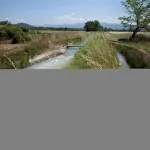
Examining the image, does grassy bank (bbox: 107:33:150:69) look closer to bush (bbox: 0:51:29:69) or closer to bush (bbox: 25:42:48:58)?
bush (bbox: 25:42:48:58)

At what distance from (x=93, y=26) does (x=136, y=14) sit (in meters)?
0.61

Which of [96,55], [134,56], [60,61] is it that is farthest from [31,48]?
[134,56]

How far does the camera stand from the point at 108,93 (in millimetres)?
3977

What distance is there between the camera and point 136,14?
17.4 feet

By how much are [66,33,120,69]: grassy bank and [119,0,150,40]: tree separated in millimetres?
453

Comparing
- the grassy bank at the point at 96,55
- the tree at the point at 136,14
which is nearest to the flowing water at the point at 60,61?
the grassy bank at the point at 96,55

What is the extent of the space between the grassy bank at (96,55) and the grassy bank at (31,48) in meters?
0.22

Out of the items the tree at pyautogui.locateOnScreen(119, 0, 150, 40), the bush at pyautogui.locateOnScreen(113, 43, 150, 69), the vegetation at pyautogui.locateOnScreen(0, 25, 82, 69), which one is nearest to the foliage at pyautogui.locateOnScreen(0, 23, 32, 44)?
the vegetation at pyautogui.locateOnScreen(0, 25, 82, 69)

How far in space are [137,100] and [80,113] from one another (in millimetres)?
580

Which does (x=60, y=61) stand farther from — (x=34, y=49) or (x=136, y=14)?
(x=136, y=14)

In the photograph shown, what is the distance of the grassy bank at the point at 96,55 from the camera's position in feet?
15.0

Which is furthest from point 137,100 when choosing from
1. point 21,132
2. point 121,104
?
point 21,132

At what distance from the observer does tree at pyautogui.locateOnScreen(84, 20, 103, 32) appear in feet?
16.6

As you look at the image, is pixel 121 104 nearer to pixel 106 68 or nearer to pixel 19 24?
pixel 106 68
